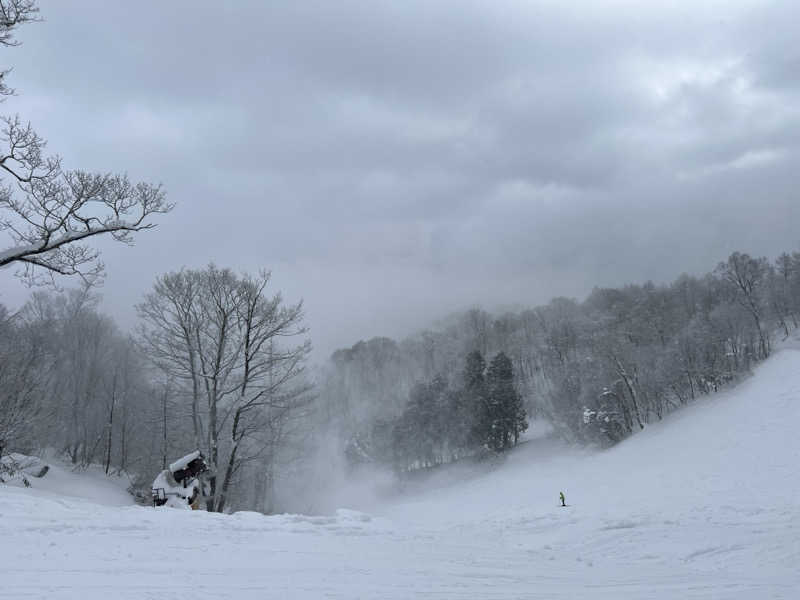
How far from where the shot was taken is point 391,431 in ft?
191

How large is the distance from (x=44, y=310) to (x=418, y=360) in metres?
64.1

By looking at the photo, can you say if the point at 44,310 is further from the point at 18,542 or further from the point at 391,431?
the point at 18,542

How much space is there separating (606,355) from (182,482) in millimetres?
39889

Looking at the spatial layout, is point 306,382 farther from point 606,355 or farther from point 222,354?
point 606,355

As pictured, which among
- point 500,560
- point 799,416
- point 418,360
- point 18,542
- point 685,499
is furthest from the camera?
point 418,360

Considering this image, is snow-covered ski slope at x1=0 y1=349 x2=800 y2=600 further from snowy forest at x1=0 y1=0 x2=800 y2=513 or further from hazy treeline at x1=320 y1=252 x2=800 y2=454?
hazy treeline at x1=320 y1=252 x2=800 y2=454

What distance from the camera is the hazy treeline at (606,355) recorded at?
45469 mm

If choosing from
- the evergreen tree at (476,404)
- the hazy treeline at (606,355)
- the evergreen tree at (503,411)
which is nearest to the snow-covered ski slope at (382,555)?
the hazy treeline at (606,355)

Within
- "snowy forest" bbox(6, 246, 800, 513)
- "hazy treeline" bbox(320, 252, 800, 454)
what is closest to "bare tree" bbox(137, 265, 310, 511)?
"snowy forest" bbox(6, 246, 800, 513)

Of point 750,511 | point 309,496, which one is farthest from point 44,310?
point 750,511

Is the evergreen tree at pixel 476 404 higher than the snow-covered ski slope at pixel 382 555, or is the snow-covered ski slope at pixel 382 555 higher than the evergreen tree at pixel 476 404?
the evergreen tree at pixel 476 404

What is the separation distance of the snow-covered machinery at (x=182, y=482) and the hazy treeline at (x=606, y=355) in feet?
117

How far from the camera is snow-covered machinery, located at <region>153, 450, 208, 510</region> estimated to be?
55.1 feet

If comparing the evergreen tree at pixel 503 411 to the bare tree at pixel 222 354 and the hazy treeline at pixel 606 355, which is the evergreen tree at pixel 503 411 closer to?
the hazy treeline at pixel 606 355
